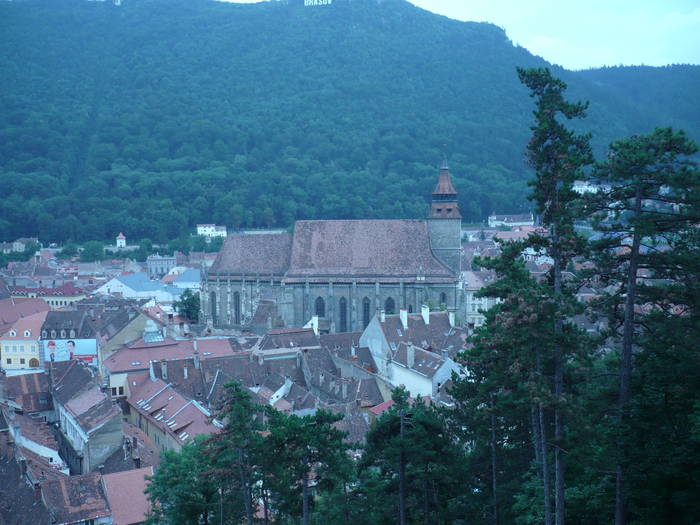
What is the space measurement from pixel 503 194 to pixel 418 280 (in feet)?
396

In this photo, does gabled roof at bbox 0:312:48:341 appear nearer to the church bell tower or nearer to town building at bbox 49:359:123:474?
town building at bbox 49:359:123:474

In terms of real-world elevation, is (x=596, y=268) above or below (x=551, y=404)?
above

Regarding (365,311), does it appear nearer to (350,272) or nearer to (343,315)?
(343,315)

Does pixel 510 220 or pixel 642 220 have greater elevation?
pixel 642 220

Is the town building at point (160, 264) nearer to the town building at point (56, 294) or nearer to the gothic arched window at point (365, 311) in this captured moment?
the town building at point (56, 294)

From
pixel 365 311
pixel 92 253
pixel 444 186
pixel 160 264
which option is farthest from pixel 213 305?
pixel 92 253

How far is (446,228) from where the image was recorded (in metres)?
63.4

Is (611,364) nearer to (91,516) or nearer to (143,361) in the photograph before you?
(91,516)

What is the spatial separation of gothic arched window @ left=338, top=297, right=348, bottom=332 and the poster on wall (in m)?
21.5

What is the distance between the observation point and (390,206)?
161750 mm

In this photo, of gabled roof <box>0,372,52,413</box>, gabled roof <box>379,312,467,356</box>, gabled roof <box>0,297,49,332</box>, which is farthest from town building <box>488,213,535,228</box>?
gabled roof <box>0,372,52,413</box>

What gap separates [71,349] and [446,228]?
3421cm

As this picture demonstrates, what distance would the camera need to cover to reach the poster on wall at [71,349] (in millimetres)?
56625

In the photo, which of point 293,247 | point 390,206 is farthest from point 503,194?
point 293,247
